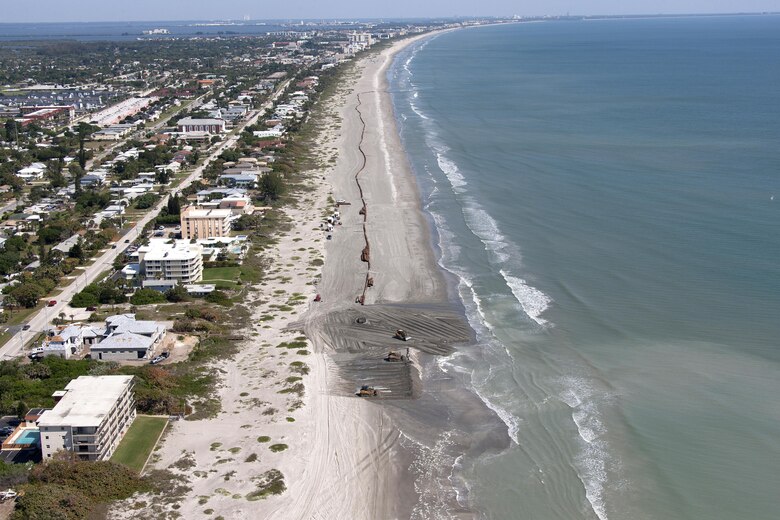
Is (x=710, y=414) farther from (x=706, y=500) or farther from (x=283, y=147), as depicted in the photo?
(x=283, y=147)

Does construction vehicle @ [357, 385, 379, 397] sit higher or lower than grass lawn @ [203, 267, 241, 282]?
lower

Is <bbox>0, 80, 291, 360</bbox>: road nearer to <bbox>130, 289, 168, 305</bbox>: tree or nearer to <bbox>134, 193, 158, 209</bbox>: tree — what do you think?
<bbox>134, 193, 158, 209</bbox>: tree

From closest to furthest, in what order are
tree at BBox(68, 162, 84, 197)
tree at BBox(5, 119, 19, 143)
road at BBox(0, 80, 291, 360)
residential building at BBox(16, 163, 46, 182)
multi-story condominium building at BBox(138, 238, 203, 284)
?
road at BBox(0, 80, 291, 360), multi-story condominium building at BBox(138, 238, 203, 284), tree at BBox(68, 162, 84, 197), residential building at BBox(16, 163, 46, 182), tree at BBox(5, 119, 19, 143)

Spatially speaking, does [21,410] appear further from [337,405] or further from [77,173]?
[77,173]

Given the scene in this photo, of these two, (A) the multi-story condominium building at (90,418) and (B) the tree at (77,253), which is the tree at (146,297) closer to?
(B) the tree at (77,253)

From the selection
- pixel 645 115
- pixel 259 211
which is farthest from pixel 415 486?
pixel 645 115

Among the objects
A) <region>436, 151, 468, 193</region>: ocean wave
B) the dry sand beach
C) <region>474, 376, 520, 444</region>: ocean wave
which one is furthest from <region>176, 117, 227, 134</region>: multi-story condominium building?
<region>474, 376, 520, 444</region>: ocean wave

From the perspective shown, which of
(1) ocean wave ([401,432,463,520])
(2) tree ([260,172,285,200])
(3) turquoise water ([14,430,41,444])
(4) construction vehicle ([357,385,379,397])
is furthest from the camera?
(2) tree ([260,172,285,200])
